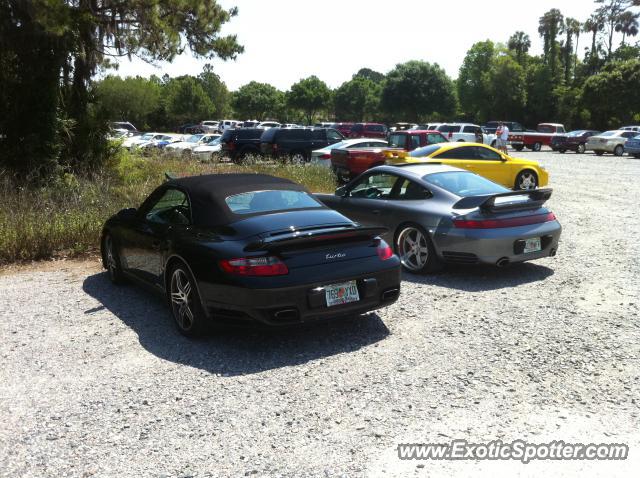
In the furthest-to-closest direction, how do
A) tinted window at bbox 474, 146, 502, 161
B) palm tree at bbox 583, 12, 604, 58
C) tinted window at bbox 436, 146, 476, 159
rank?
1. palm tree at bbox 583, 12, 604, 58
2. tinted window at bbox 474, 146, 502, 161
3. tinted window at bbox 436, 146, 476, 159

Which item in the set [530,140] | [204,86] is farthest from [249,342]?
[204,86]

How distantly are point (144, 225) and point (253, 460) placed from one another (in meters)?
3.70

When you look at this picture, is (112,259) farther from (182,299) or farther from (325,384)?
(325,384)

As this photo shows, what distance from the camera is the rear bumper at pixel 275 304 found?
16.5 ft

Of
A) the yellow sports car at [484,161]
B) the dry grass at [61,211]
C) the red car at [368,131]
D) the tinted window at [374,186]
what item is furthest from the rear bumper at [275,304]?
the red car at [368,131]

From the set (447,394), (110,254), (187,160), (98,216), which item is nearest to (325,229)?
(447,394)

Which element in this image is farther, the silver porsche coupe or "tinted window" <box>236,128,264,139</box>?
"tinted window" <box>236,128,264,139</box>

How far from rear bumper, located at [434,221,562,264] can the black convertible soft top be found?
80.9 inches

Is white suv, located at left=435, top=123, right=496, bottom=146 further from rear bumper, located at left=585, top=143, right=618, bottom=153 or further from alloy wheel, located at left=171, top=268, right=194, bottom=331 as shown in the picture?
alloy wheel, located at left=171, top=268, right=194, bottom=331

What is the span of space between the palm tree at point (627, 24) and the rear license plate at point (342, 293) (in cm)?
9749

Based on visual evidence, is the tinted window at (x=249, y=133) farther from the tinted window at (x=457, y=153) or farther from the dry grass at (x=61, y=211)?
the tinted window at (x=457, y=153)

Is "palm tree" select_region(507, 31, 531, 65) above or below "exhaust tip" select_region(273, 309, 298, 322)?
above

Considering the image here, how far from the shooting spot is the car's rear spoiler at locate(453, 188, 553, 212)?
7.40 metres

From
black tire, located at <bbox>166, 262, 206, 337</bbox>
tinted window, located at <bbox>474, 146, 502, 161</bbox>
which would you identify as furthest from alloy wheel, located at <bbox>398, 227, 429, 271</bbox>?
tinted window, located at <bbox>474, 146, 502, 161</bbox>
